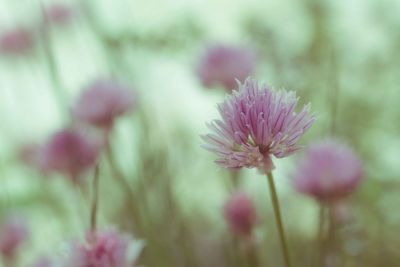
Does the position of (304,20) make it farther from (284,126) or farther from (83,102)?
(284,126)

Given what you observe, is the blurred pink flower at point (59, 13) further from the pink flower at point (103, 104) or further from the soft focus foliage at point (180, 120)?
the pink flower at point (103, 104)

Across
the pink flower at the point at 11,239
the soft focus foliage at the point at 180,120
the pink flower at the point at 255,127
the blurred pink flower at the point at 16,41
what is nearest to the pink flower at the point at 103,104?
the soft focus foliage at the point at 180,120

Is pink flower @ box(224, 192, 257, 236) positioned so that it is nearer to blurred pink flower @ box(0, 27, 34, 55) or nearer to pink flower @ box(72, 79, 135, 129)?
pink flower @ box(72, 79, 135, 129)

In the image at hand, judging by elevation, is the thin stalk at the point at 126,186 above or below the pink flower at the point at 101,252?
above

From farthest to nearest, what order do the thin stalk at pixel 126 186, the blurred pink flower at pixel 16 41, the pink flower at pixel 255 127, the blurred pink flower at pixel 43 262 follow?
the blurred pink flower at pixel 16 41, the thin stalk at pixel 126 186, the blurred pink flower at pixel 43 262, the pink flower at pixel 255 127

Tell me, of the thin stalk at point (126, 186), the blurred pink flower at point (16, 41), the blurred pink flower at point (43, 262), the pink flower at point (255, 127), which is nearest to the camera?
the pink flower at point (255, 127)

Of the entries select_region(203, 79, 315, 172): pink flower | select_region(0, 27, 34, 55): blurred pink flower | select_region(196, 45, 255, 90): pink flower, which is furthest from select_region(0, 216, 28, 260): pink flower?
select_region(0, 27, 34, 55): blurred pink flower
